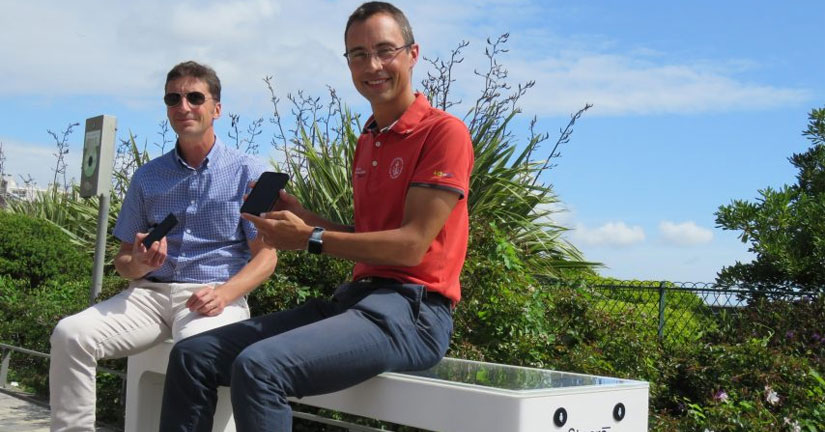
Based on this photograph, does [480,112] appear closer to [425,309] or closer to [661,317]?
[661,317]

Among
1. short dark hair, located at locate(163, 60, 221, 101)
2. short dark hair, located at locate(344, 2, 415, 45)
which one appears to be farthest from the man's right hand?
short dark hair, located at locate(163, 60, 221, 101)

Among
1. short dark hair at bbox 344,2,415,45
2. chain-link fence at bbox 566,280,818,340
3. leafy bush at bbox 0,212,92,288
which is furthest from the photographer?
leafy bush at bbox 0,212,92,288

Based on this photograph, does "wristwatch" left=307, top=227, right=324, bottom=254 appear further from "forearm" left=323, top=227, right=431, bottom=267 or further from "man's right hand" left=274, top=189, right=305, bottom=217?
Answer: "man's right hand" left=274, top=189, right=305, bottom=217

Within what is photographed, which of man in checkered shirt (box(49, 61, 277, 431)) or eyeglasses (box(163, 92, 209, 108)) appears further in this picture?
eyeglasses (box(163, 92, 209, 108))

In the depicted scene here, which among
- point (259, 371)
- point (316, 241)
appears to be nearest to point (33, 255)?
point (316, 241)

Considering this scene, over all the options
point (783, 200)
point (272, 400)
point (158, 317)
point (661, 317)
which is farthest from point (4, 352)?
point (783, 200)

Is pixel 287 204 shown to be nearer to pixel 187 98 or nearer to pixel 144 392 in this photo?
pixel 187 98

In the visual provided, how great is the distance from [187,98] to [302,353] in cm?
152

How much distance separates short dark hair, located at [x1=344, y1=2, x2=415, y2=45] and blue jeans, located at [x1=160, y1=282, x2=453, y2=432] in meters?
0.80

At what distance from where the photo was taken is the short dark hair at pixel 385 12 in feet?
9.64

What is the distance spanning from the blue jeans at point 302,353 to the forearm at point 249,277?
485 millimetres

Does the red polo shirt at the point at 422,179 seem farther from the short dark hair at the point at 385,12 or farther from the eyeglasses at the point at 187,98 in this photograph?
the eyeglasses at the point at 187,98

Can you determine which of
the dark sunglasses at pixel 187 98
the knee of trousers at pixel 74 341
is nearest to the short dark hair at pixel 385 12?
the dark sunglasses at pixel 187 98

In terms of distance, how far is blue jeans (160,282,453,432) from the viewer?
2512mm
